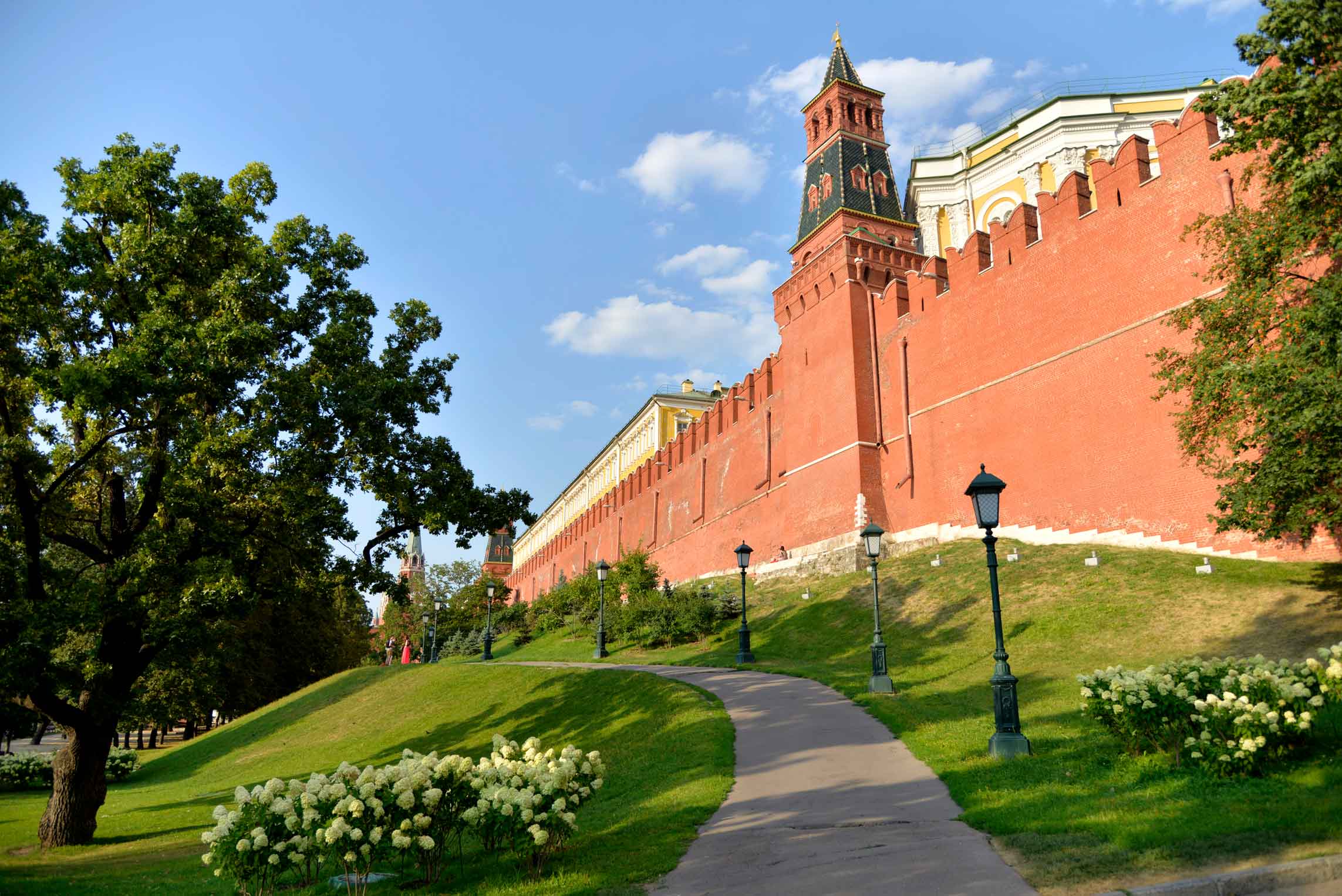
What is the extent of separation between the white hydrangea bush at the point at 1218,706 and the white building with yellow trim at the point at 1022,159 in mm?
30735

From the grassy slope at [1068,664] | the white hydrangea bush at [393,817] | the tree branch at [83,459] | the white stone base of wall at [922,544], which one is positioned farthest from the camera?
the white stone base of wall at [922,544]

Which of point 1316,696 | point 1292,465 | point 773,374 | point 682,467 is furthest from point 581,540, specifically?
point 1316,696

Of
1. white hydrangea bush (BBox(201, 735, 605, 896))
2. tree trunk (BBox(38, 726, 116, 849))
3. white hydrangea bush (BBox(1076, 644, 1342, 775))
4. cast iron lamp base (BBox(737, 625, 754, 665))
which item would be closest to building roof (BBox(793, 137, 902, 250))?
cast iron lamp base (BBox(737, 625, 754, 665))

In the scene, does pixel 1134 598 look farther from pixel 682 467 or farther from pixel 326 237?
pixel 682 467

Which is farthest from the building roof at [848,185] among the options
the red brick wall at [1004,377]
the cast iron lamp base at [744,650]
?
the cast iron lamp base at [744,650]

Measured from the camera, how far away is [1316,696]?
6.71 metres

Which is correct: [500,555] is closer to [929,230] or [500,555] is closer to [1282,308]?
[929,230]

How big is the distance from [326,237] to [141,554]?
6528 millimetres

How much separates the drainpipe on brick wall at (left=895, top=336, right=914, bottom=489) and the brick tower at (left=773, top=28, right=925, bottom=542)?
0.60 metres

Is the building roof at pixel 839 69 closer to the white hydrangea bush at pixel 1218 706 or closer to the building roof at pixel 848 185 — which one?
the building roof at pixel 848 185

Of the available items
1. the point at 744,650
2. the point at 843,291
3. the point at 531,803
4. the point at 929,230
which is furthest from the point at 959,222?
the point at 531,803

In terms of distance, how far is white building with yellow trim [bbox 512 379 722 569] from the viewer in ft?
200

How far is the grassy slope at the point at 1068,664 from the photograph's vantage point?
224 inches

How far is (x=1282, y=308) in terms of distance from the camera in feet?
47.8
